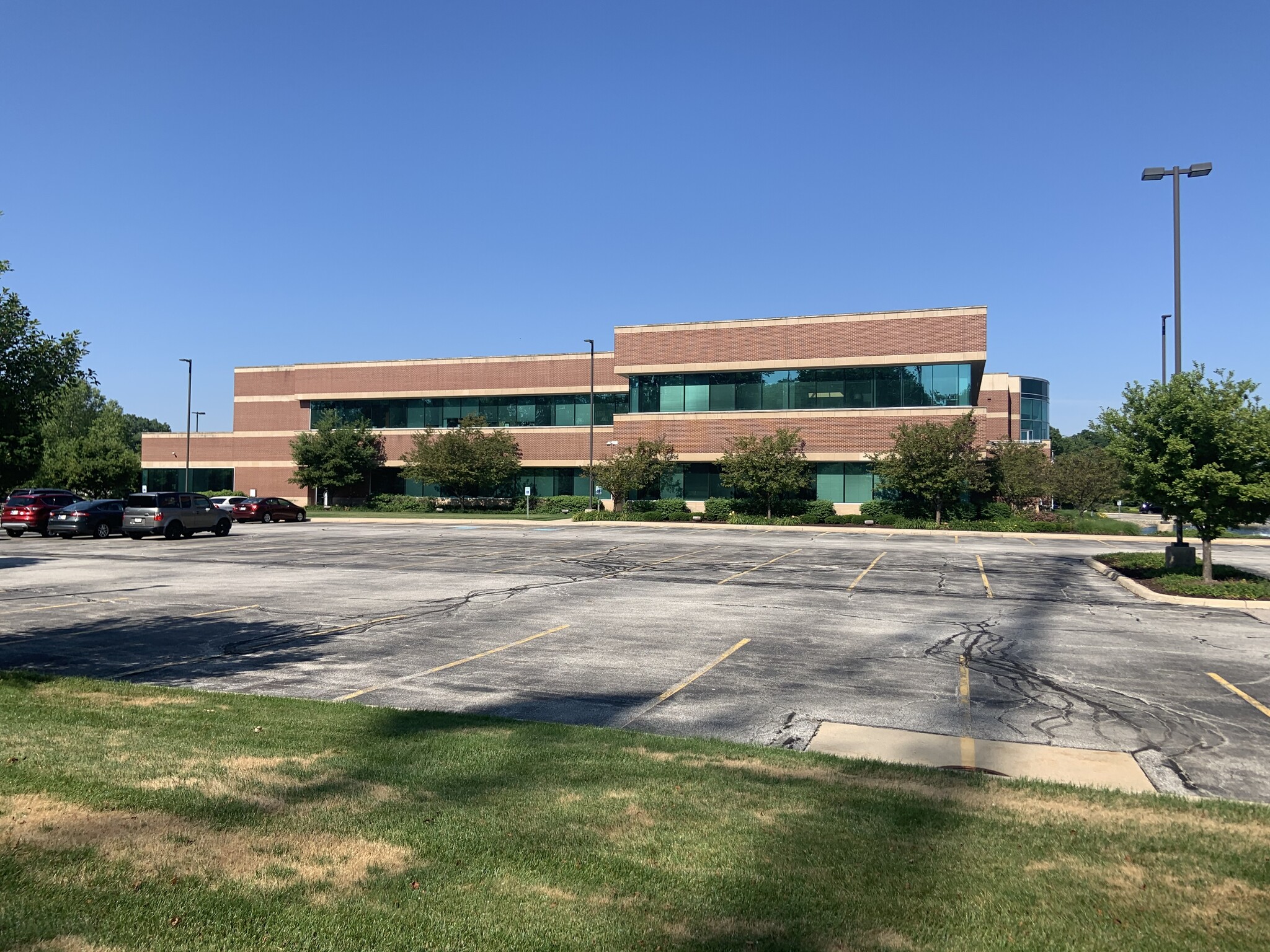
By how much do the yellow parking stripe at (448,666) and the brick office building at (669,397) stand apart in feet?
135

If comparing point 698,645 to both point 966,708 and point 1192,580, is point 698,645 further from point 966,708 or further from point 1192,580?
point 1192,580

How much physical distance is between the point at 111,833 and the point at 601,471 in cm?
5047

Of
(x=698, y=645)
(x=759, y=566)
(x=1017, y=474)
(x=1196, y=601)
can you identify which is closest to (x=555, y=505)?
(x=1017, y=474)

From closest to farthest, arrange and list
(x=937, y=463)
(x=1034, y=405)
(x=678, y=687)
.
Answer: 1. (x=678, y=687)
2. (x=937, y=463)
3. (x=1034, y=405)

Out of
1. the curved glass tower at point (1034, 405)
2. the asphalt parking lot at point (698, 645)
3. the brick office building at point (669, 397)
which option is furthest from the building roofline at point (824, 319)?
the curved glass tower at point (1034, 405)

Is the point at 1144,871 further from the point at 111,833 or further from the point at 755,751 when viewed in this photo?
the point at 111,833

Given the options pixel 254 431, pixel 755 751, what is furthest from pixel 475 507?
pixel 755 751

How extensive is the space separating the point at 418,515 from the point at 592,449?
12.8m

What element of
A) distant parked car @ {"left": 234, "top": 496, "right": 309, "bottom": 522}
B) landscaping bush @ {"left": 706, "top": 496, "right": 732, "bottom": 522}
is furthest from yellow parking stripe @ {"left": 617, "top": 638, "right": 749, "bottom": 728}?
distant parked car @ {"left": 234, "top": 496, "right": 309, "bottom": 522}

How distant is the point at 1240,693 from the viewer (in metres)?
9.95

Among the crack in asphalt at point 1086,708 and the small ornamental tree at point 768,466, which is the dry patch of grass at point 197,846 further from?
the small ornamental tree at point 768,466

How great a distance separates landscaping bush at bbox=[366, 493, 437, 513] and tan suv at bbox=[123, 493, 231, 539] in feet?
86.8

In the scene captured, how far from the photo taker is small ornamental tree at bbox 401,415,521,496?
192 ft

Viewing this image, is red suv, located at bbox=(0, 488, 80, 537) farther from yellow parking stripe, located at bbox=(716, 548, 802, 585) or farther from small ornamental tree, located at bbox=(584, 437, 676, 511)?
yellow parking stripe, located at bbox=(716, 548, 802, 585)
